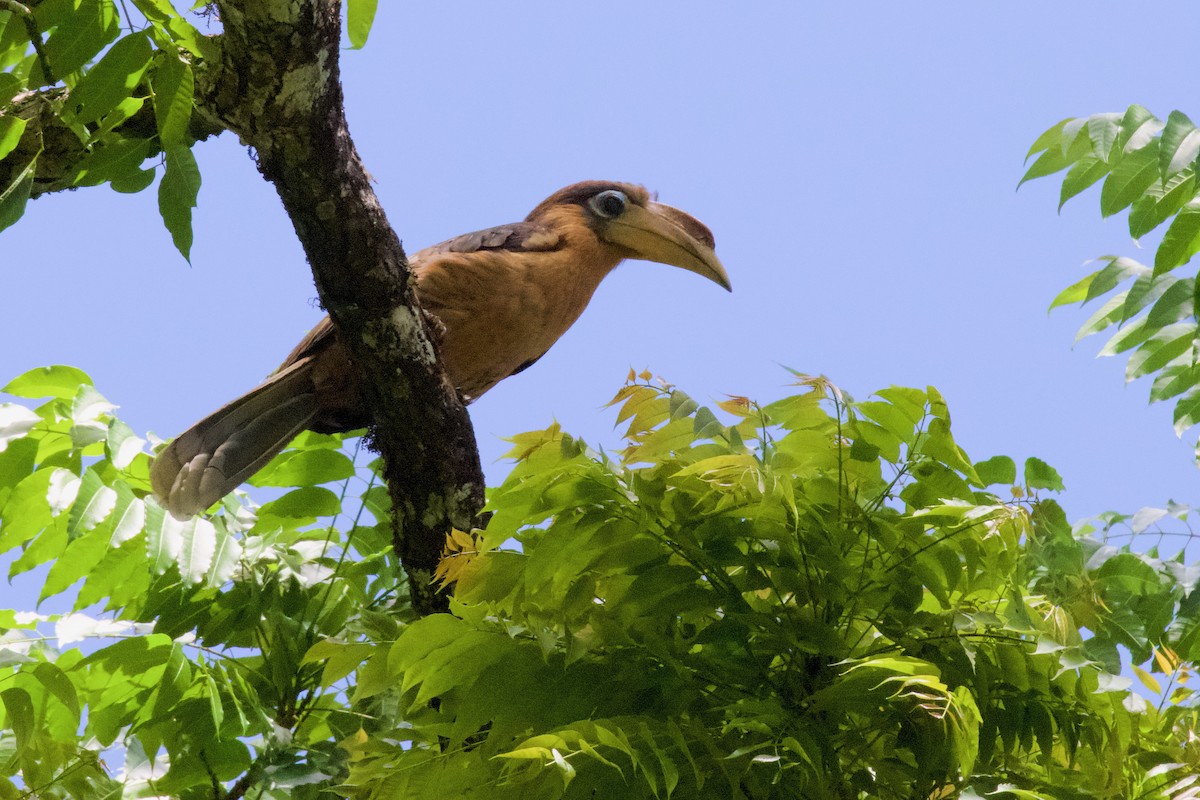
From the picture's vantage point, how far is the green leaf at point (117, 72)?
2385 mm

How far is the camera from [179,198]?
2498mm

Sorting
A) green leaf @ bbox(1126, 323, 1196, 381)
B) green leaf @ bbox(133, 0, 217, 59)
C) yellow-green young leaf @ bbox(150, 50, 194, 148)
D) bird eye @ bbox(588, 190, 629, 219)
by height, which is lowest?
green leaf @ bbox(1126, 323, 1196, 381)

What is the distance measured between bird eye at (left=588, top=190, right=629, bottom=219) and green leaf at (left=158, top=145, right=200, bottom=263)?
2341 mm

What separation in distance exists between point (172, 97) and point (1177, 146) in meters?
2.37

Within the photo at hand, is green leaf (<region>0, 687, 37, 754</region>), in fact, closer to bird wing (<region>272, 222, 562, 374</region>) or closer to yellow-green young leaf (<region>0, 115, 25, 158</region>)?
yellow-green young leaf (<region>0, 115, 25, 158</region>)

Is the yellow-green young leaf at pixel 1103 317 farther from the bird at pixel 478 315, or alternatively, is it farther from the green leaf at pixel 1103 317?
the bird at pixel 478 315

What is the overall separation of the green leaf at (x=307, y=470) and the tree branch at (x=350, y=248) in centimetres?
25

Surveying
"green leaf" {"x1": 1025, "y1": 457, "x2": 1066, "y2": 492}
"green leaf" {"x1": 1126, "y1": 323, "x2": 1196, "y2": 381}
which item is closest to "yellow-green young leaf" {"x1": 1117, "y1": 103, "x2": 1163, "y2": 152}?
"green leaf" {"x1": 1126, "y1": 323, "x2": 1196, "y2": 381}

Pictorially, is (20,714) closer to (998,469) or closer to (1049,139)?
(998,469)

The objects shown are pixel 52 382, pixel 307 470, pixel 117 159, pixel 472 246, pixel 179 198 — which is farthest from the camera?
pixel 472 246

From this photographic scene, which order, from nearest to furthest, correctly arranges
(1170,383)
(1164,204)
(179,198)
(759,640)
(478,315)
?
(759,640) → (179,198) → (1164,204) → (1170,383) → (478,315)

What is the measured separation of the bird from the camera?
3523 millimetres

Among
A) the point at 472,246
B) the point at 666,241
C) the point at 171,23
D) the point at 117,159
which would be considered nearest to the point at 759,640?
the point at 171,23

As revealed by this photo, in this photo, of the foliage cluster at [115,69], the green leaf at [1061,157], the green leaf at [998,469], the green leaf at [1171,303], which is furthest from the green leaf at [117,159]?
the green leaf at [1171,303]
